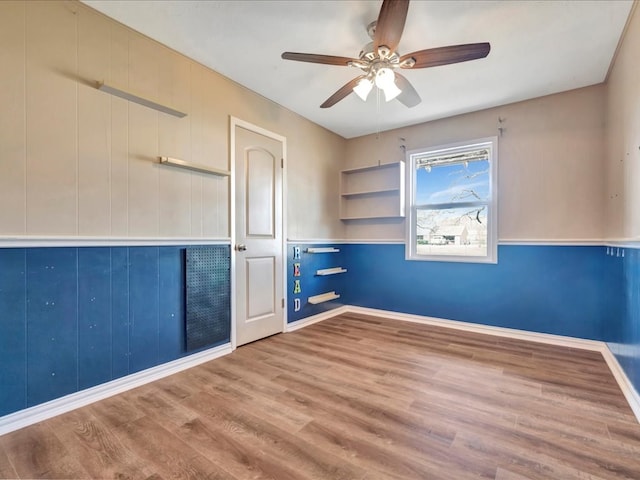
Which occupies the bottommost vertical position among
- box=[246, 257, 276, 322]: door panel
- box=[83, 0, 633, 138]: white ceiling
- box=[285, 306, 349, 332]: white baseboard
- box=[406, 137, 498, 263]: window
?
box=[285, 306, 349, 332]: white baseboard

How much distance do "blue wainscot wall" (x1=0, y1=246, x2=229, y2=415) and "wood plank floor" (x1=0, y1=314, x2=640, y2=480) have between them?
21cm

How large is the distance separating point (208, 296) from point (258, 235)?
819 millimetres

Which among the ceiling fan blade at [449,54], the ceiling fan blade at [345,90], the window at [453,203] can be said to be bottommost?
the window at [453,203]

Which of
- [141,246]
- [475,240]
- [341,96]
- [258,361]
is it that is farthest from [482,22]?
[258,361]

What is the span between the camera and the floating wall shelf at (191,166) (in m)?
2.31

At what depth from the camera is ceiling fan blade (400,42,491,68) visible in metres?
1.75

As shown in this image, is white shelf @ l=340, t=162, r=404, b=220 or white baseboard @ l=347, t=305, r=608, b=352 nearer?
white baseboard @ l=347, t=305, r=608, b=352

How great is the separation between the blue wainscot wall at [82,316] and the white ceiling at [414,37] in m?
1.63

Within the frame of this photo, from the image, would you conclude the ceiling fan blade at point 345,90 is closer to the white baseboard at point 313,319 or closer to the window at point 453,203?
the window at point 453,203

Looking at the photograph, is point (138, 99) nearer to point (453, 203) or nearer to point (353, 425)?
point (353, 425)

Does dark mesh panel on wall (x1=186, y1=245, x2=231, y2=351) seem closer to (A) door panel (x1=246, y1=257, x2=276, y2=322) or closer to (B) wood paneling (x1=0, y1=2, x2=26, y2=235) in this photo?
(A) door panel (x1=246, y1=257, x2=276, y2=322)

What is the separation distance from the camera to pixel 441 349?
288cm

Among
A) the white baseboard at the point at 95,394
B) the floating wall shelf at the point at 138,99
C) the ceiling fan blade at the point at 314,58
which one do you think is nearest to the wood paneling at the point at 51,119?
the floating wall shelf at the point at 138,99

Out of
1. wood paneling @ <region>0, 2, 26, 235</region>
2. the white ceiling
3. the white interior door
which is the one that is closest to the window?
the white ceiling
